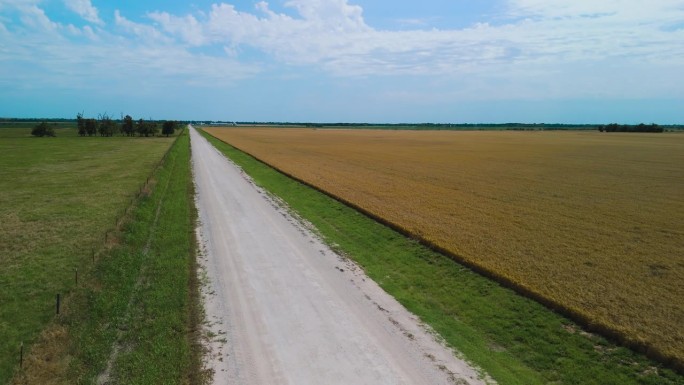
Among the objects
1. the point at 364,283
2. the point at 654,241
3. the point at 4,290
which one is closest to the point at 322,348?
the point at 364,283

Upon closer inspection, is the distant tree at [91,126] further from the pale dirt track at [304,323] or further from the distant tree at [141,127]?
the pale dirt track at [304,323]

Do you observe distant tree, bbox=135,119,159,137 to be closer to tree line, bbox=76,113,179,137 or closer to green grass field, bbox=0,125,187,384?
tree line, bbox=76,113,179,137

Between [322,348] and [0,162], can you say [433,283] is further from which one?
[0,162]

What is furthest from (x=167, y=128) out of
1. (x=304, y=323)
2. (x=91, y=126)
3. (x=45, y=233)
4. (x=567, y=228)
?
(x=304, y=323)

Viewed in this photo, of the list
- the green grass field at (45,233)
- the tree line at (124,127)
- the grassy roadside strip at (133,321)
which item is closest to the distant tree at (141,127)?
the tree line at (124,127)

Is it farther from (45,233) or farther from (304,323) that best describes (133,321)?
(45,233)
